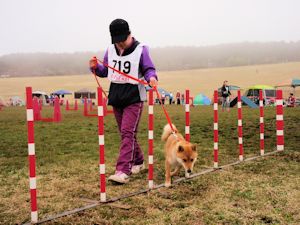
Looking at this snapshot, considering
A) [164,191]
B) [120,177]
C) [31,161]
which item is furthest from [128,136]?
[31,161]

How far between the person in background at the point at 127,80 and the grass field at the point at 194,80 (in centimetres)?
4788

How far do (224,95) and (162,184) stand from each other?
63.0 ft

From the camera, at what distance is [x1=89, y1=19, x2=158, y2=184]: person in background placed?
17.5 feet

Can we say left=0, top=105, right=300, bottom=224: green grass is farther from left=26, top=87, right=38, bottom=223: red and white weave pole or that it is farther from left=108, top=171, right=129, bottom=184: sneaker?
left=26, top=87, right=38, bottom=223: red and white weave pole

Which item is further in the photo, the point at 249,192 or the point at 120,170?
the point at 120,170

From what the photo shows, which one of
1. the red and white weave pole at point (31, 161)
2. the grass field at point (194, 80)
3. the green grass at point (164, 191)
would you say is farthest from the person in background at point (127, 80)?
the grass field at point (194, 80)

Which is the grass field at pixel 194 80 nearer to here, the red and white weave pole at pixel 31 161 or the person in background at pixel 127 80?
the person in background at pixel 127 80

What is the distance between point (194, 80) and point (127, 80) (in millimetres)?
66319

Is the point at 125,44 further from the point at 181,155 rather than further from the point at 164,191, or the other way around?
the point at 164,191

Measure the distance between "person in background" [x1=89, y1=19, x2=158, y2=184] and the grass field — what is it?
47877 mm

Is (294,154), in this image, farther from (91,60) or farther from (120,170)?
(91,60)

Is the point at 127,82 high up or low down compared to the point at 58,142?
up

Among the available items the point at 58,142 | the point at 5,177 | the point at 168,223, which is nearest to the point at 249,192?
the point at 168,223

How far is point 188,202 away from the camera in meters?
4.24
